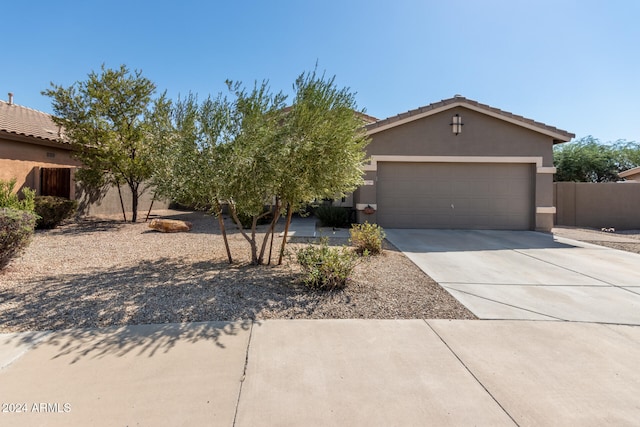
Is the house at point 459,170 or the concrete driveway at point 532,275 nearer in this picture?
the concrete driveway at point 532,275

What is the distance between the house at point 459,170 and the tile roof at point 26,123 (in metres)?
12.6

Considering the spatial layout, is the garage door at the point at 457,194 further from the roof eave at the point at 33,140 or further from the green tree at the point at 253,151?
the roof eave at the point at 33,140

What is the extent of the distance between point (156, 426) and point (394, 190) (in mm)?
10660

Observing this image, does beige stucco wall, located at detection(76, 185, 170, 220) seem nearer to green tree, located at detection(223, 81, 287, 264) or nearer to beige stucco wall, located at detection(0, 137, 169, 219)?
beige stucco wall, located at detection(0, 137, 169, 219)

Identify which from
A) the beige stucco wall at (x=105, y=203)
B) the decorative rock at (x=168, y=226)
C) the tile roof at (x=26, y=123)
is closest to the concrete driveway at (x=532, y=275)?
the decorative rock at (x=168, y=226)

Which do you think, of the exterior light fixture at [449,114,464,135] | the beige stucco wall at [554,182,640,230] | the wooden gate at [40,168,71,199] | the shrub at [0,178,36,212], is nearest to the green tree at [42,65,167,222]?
the wooden gate at [40,168,71,199]

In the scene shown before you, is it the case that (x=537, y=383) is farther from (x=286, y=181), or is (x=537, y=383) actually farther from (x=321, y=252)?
(x=286, y=181)

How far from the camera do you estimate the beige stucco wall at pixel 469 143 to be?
11664 millimetres

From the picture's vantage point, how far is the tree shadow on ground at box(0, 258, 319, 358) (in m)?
3.52

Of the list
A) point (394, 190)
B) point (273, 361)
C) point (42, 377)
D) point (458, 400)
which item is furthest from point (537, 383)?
point (394, 190)

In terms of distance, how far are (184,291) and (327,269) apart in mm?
2151

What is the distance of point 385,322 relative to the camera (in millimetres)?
3988

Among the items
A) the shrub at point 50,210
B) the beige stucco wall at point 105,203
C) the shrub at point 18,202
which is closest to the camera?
the shrub at point 18,202

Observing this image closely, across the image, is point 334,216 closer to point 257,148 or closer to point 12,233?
point 257,148
